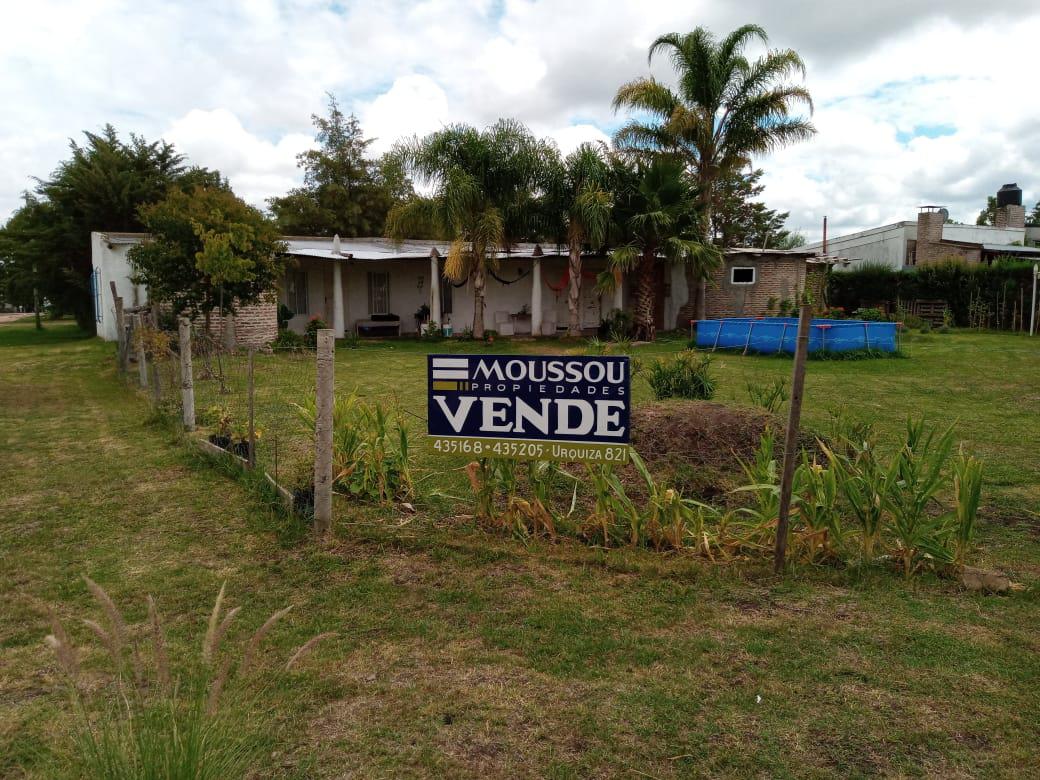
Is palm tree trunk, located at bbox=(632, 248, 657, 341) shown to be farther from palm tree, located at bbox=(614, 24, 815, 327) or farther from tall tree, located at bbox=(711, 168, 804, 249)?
tall tree, located at bbox=(711, 168, 804, 249)

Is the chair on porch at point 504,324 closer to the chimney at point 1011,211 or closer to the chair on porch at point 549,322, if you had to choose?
the chair on porch at point 549,322

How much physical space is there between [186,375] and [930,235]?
96.7 ft

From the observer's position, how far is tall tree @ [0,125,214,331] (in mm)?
24047

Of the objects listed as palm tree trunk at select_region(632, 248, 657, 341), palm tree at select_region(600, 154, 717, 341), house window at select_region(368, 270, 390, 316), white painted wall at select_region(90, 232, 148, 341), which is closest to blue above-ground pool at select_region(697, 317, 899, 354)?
palm tree trunk at select_region(632, 248, 657, 341)

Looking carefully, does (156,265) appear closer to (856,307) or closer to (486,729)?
(486,729)

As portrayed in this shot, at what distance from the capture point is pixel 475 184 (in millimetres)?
18703

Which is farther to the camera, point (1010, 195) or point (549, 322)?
point (1010, 195)

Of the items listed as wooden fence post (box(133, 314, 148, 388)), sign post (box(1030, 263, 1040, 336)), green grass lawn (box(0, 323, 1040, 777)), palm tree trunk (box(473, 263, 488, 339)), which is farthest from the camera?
sign post (box(1030, 263, 1040, 336))

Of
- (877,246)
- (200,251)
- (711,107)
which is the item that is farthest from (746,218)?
(200,251)

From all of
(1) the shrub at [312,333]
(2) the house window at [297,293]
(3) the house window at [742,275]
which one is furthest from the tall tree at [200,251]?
(3) the house window at [742,275]

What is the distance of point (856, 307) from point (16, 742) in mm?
29124

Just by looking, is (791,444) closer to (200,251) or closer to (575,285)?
(200,251)

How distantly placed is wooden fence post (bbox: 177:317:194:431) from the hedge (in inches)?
945

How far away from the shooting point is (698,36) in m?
20.9
